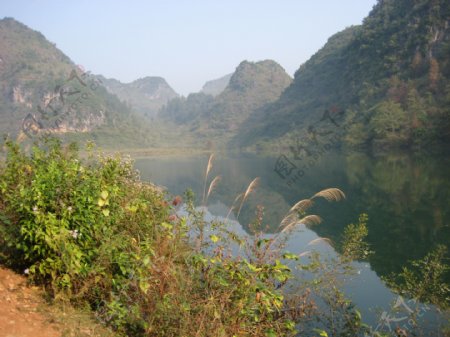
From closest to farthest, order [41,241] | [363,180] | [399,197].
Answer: [41,241], [399,197], [363,180]

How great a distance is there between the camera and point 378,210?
19781mm

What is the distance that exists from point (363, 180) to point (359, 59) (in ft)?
253

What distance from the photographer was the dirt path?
4129 mm

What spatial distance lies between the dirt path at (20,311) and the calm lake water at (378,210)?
11.8ft

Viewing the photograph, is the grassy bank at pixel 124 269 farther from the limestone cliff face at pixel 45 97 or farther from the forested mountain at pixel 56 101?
the forested mountain at pixel 56 101

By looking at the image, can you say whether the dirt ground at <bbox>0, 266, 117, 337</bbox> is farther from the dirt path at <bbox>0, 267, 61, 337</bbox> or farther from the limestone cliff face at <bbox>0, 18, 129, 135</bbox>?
the limestone cliff face at <bbox>0, 18, 129, 135</bbox>

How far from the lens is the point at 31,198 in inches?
187

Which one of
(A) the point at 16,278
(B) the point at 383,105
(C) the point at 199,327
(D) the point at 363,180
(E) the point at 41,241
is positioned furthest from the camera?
(B) the point at 383,105

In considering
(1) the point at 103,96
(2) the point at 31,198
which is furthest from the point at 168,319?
(1) the point at 103,96

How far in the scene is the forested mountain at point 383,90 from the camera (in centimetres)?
5147

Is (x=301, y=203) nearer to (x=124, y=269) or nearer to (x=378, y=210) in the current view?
(x=124, y=269)

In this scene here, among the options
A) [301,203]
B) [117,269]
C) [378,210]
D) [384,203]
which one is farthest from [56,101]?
[301,203]

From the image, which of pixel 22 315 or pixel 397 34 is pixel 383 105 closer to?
pixel 397 34

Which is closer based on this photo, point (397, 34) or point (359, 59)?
point (397, 34)
